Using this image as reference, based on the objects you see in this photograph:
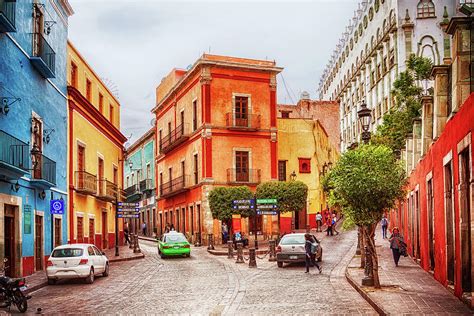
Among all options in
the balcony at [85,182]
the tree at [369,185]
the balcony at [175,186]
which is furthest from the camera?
the balcony at [175,186]

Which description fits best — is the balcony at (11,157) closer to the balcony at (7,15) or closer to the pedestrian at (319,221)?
the balcony at (7,15)

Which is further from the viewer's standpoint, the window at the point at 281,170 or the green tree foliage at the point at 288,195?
the window at the point at 281,170

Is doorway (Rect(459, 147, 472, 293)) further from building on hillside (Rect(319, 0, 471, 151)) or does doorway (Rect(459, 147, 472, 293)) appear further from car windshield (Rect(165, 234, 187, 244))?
building on hillside (Rect(319, 0, 471, 151))

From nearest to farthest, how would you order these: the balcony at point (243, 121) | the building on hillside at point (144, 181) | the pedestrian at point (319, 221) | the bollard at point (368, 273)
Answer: the bollard at point (368, 273), the balcony at point (243, 121), the pedestrian at point (319, 221), the building on hillside at point (144, 181)

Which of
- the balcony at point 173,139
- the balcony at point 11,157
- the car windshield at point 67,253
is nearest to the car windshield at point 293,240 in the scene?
the car windshield at point 67,253

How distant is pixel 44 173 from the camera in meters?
23.4

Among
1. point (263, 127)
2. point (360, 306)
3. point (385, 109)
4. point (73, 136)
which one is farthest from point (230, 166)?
point (360, 306)

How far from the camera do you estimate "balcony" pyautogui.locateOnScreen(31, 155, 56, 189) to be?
74.0 feet

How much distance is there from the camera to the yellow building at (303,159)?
156 feet

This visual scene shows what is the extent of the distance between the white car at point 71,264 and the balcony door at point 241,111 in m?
23.7

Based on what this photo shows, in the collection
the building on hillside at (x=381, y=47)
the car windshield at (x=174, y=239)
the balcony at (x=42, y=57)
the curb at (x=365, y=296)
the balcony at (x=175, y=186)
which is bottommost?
the curb at (x=365, y=296)

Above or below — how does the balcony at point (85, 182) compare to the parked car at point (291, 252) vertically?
above

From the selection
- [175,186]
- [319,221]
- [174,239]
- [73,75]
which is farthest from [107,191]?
[319,221]

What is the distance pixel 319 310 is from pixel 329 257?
15.4 metres
